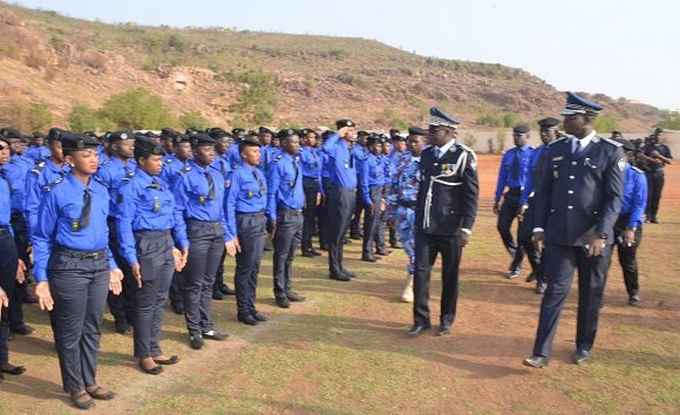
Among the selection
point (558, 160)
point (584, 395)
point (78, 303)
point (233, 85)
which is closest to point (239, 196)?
point (78, 303)

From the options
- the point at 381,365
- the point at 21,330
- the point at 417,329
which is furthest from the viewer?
the point at 417,329

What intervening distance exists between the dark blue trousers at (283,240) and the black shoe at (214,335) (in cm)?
136

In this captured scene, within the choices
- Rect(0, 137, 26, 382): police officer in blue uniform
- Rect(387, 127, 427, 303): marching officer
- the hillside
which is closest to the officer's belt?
Rect(0, 137, 26, 382): police officer in blue uniform

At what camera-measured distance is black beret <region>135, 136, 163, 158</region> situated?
18.0 ft

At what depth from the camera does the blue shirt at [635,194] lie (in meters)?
7.12

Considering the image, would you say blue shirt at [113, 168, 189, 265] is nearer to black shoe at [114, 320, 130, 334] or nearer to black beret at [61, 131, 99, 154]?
black beret at [61, 131, 99, 154]

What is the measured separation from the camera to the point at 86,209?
4676 mm

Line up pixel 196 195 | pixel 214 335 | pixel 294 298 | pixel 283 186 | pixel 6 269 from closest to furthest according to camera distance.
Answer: pixel 6 269
pixel 196 195
pixel 214 335
pixel 283 186
pixel 294 298

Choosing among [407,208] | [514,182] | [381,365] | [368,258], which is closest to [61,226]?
[381,365]

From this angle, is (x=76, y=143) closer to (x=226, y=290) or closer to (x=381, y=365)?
(x=381, y=365)

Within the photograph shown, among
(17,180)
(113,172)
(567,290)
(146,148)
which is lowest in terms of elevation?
(567,290)

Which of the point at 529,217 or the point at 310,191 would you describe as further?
the point at 310,191

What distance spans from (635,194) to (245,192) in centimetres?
429

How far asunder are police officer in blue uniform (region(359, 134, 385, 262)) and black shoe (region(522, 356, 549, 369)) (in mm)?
4890
